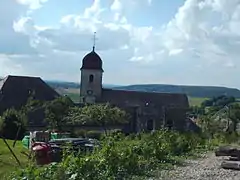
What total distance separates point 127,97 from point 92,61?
687cm

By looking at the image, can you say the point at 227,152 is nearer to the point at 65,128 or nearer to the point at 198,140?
the point at 198,140

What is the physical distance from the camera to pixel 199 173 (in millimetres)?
12984

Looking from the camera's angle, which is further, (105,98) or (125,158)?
(105,98)

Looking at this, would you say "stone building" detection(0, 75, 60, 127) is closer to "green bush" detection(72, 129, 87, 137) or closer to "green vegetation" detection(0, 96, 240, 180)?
"green bush" detection(72, 129, 87, 137)

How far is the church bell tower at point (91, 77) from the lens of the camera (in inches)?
2618

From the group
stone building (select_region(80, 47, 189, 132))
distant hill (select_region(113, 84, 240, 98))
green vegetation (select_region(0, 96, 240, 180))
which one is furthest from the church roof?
distant hill (select_region(113, 84, 240, 98))

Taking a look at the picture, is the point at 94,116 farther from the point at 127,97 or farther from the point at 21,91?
the point at 127,97

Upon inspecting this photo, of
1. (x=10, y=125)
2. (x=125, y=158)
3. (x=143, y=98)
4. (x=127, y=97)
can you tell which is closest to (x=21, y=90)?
(x=127, y=97)

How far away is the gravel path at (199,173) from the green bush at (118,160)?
59cm

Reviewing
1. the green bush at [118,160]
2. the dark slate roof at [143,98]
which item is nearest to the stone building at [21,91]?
the dark slate roof at [143,98]

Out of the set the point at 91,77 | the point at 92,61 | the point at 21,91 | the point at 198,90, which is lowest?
the point at 21,91

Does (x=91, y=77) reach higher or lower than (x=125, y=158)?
higher

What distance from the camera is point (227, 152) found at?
1645cm

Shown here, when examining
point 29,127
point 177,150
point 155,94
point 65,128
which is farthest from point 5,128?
point 155,94
